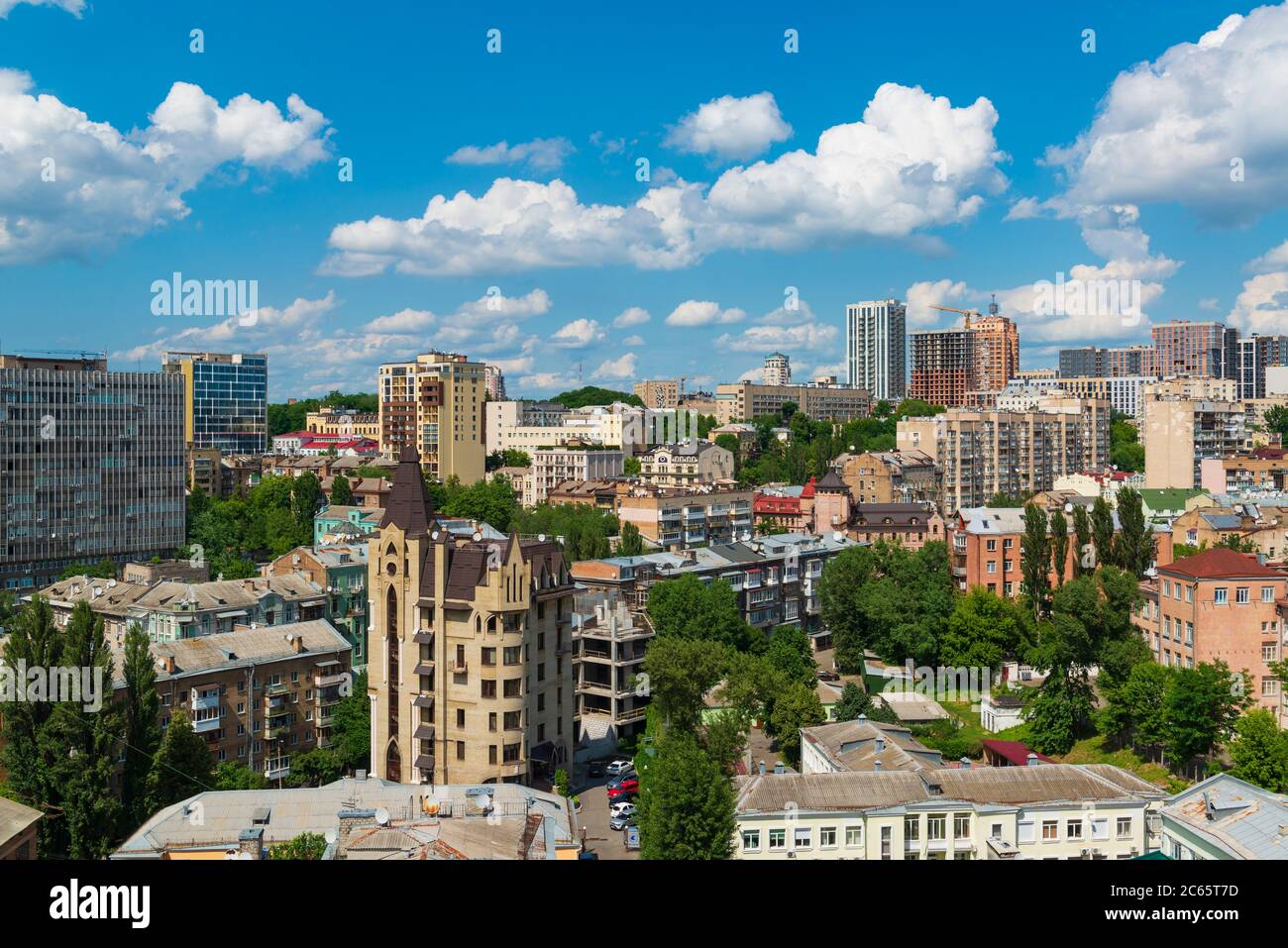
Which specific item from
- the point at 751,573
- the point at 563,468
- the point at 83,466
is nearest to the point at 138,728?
the point at 751,573

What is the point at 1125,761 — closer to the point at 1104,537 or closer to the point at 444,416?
the point at 1104,537

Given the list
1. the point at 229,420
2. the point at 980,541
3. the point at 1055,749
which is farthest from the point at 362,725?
the point at 229,420

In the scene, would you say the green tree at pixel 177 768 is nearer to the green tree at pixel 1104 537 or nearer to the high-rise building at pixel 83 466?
the green tree at pixel 1104 537

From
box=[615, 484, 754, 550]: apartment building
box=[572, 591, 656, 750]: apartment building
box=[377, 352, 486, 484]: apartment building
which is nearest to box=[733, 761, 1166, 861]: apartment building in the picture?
box=[572, 591, 656, 750]: apartment building

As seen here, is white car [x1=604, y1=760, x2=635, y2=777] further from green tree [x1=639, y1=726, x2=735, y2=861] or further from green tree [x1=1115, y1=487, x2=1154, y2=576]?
green tree [x1=1115, y1=487, x2=1154, y2=576]

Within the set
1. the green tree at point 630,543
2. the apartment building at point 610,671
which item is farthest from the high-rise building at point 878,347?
the apartment building at point 610,671
